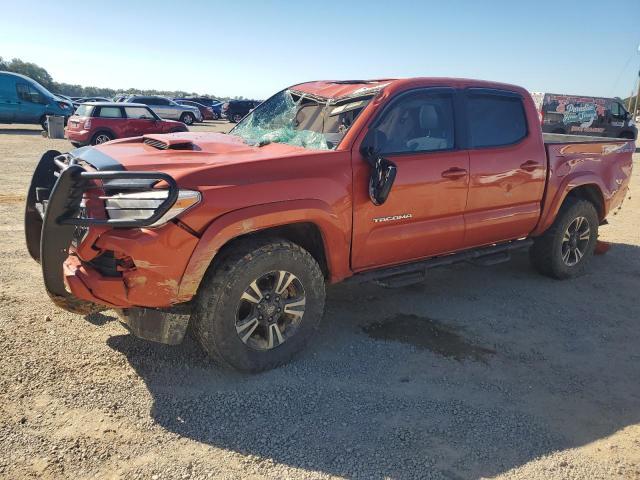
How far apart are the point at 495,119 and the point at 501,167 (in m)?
0.47

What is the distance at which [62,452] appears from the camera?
2713mm

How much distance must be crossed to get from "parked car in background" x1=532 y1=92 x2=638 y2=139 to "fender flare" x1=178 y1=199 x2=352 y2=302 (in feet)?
60.4

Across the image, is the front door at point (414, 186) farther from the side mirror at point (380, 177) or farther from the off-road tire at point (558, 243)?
the off-road tire at point (558, 243)

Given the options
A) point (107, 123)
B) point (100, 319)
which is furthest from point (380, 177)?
point (107, 123)

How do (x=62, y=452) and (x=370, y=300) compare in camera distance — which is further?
(x=370, y=300)

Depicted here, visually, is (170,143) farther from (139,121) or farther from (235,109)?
(235,109)

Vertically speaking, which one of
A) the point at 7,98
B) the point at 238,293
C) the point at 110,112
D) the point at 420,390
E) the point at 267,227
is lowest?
the point at 420,390

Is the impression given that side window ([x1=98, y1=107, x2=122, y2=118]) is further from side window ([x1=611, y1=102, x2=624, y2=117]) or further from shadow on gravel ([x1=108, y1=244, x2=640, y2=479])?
side window ([x1=611, y1=102, x2=624, y2=117])

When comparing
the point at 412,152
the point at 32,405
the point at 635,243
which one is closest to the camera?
the point at 32,405

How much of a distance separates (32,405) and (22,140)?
18.3 meters

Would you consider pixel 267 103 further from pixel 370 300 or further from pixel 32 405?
pixel 32 405

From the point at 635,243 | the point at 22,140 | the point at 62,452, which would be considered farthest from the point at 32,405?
the point at 22,140

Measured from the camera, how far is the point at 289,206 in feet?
11.0

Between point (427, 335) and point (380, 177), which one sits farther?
point (427, 335)
